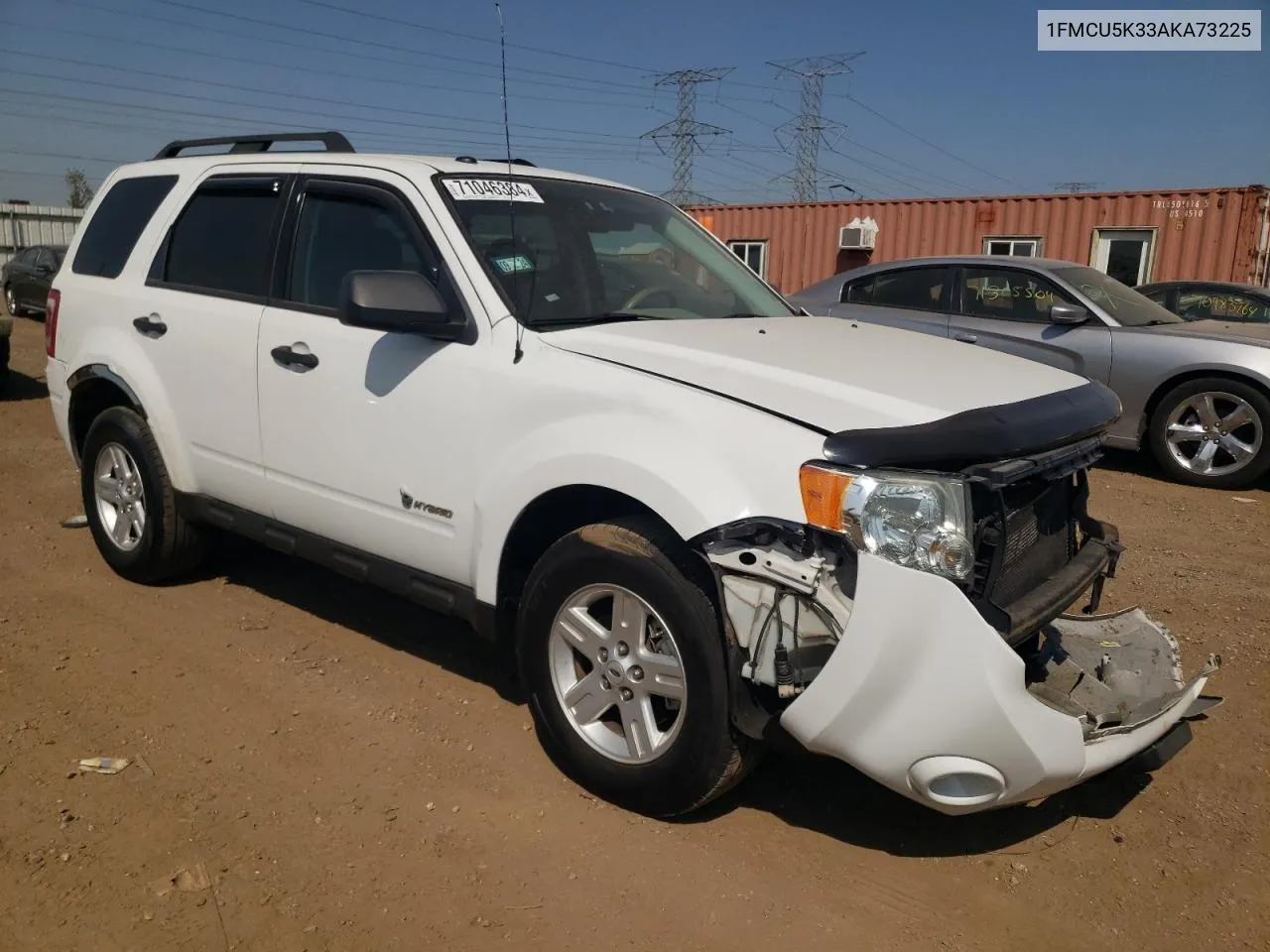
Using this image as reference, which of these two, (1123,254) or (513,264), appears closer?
(513,264)

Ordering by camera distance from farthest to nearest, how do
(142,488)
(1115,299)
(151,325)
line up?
(1115,299) → (142,488) → (151,325)

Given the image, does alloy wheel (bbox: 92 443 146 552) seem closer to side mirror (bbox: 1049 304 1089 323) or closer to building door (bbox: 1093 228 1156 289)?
side mirror (bbox: 1049 304 1089 323)

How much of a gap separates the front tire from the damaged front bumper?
0.19 metres

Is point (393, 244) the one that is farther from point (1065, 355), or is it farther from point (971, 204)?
point (971, 204)

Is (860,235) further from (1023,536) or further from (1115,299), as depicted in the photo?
(1023,536)

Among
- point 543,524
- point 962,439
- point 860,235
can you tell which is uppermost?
point 860,235

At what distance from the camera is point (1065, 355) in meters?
4.32

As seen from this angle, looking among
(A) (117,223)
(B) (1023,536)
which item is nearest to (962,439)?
(B) (1023,536)

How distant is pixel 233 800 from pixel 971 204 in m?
16.9

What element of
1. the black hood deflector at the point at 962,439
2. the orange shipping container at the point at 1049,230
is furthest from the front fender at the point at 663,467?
the orange shipping container at the point at 1049,230

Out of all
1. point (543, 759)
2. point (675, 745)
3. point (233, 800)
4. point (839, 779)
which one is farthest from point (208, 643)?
point (839, 779)

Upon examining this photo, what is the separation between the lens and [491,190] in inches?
148

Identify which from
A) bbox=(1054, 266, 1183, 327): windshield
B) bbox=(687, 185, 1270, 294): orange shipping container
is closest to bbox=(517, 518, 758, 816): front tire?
bbox=(1054, 266, 1183, 327): windshield

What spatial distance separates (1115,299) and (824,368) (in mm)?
6424
